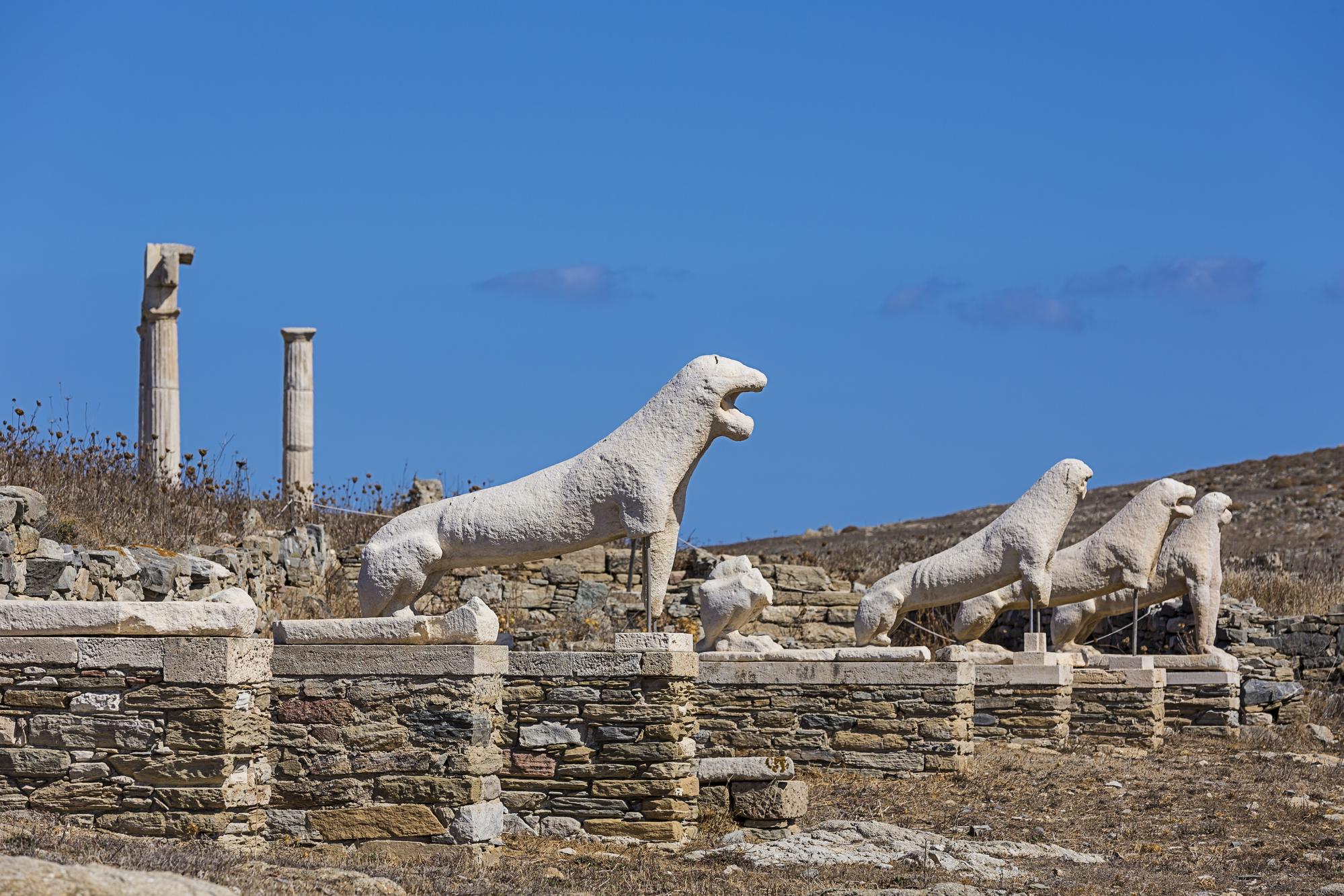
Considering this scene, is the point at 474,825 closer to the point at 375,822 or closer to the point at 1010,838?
the point at 375,822

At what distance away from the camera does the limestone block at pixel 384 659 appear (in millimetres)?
8766

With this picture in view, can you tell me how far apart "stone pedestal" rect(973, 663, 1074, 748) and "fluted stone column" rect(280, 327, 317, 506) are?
34.7 feet

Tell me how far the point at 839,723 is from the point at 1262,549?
21.4 m

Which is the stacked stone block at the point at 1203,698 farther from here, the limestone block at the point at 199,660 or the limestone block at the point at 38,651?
the limestone block at the point at 38,651

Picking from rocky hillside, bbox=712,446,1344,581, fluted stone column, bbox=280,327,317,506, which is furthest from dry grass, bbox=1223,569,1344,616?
fluted stone column, bbox=280,327,317,506

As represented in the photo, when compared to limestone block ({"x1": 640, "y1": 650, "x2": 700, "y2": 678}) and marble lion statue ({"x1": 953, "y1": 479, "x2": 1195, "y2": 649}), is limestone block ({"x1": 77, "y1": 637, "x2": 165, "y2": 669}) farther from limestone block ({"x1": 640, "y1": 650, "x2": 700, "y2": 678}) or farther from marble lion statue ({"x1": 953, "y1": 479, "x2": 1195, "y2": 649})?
marble lion statue ({"x1": 953, "y1": 479, "x2": 1195, "y2": 649})

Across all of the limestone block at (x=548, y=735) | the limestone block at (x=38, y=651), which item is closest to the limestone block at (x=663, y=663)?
the limestone block at (x=548, y=735)

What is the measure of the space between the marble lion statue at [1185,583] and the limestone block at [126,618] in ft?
39.4

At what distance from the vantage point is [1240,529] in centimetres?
3656

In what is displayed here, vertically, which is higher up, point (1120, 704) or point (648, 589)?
point (648, 589)

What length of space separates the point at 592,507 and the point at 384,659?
1713mm

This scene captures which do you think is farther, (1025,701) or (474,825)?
(1025,701)

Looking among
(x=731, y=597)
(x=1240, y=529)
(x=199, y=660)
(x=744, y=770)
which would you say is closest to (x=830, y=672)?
(x=731, y=597)

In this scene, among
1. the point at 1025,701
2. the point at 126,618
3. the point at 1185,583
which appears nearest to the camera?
the point at 126,618
